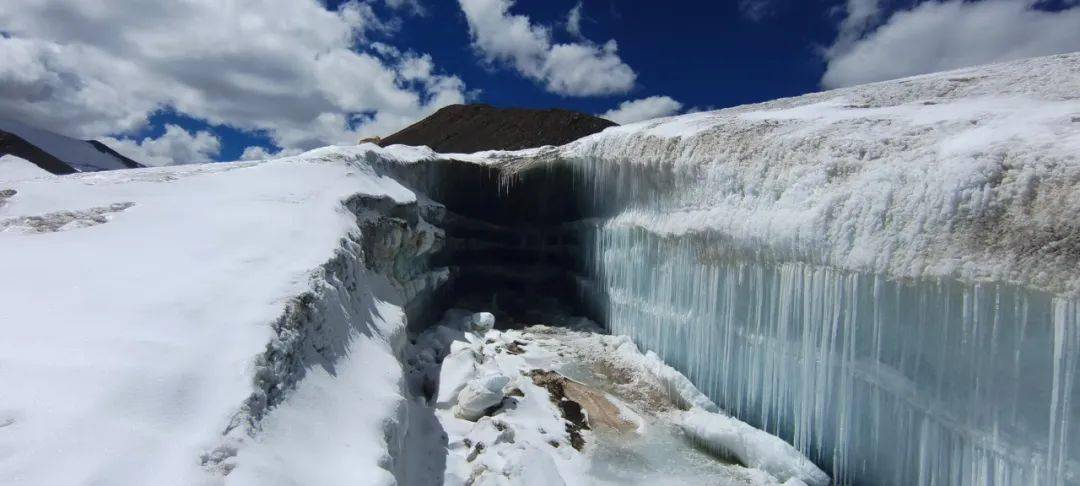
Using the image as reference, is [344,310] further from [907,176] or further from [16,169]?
[16,169]

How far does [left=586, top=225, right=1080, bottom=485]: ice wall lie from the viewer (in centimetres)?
402

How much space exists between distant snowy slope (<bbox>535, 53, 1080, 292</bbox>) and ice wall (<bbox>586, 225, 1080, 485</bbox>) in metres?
0.23

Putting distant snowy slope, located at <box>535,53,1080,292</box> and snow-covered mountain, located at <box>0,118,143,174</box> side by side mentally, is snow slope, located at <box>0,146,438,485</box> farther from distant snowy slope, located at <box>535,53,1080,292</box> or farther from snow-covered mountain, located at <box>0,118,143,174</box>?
snow-covered mountain, located at <box>0,118,143,174</box>

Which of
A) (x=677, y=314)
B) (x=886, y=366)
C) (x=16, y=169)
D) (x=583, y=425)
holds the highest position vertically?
(x=16, y=169)

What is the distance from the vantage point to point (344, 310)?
17.6 ft

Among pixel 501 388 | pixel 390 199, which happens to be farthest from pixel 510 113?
pixel 501 388

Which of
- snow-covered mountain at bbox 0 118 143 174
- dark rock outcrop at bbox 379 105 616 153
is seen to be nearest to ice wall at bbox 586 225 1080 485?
dark rock outcrop at bbox 379 105 616 153

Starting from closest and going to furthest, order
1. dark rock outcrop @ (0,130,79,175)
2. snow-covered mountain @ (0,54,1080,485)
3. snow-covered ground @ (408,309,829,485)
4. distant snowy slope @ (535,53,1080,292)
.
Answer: snow-covered mountain @ (0,54,1080,485)
distant snowy slope @ (535,53,1080,292)
snow-covered ground @ (408,309,829,485)
dark rock outcrop @ (0,130,79,175)

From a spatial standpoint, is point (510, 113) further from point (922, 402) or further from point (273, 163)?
point (922, 402)

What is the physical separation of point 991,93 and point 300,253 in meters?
7.48

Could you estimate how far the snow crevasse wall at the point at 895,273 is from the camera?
4086 millimetres

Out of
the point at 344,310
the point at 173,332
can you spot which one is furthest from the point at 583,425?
the point at 173,332

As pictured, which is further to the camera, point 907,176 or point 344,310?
point 344,310

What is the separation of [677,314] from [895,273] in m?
3.74
